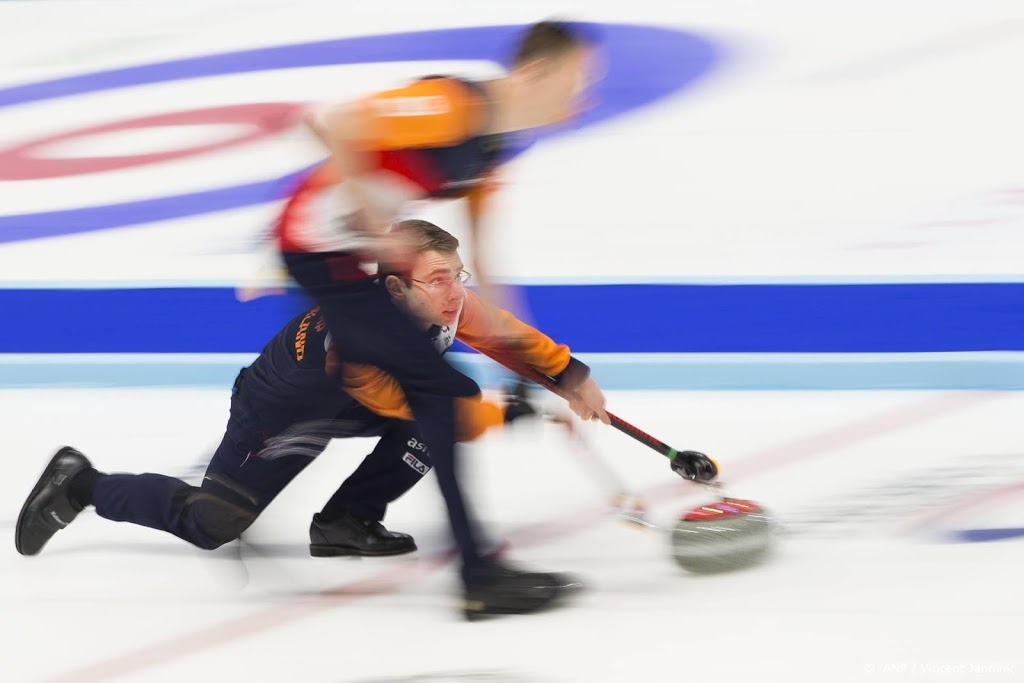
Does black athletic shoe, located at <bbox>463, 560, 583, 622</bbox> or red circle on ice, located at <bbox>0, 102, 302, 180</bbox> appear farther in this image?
red circle on ice, located at <bbox>0, 102, 302, 180</bbox>

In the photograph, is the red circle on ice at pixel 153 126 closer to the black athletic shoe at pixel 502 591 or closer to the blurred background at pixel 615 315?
the blurred background at pixel 615 315

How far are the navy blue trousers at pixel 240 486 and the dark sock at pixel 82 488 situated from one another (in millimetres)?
18

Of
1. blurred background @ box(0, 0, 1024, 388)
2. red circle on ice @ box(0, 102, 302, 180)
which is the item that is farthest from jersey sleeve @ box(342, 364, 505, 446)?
red circle on ice @ box(0, 102, 302, 180)

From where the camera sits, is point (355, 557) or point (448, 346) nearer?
point (448, 346)

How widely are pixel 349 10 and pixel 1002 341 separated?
241 centimetres

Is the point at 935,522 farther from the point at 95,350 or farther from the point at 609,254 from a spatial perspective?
the point at 95,350

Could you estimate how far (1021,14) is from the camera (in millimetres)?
4012

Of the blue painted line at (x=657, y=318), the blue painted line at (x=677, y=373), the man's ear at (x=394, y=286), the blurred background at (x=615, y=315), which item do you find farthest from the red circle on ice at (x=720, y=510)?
the blue painted line at (x=657, y=318)

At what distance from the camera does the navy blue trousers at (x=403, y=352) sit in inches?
76.0

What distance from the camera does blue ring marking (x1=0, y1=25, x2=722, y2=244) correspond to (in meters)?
3.81

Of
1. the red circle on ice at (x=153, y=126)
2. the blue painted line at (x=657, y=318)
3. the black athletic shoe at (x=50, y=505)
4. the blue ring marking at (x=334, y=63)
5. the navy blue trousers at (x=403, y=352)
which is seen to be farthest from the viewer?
the red circle on ice at (x=153, y=126)

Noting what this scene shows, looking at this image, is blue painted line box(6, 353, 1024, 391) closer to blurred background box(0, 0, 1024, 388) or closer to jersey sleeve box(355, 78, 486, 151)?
blurred background box(0, 0, 1024, 388)

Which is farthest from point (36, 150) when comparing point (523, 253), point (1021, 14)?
point (1021, 14)

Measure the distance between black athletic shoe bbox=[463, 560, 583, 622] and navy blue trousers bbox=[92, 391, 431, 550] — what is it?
0.24 meters
